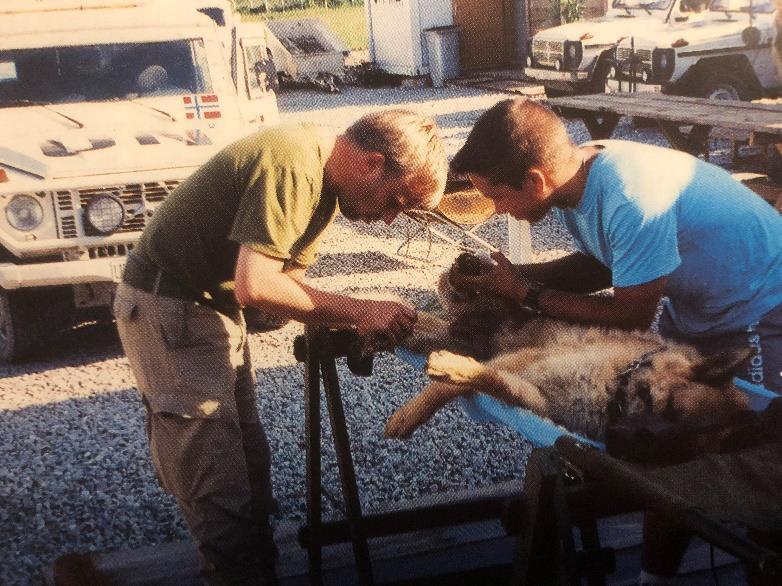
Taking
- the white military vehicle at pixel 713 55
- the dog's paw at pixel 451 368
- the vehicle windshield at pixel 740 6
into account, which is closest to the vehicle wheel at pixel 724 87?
the white military vehicle at pixel 713 55

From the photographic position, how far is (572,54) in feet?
43.9

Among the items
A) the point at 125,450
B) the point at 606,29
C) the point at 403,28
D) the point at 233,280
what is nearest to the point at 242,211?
the point at 233,280

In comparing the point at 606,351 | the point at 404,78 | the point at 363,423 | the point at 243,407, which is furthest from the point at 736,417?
the point at 404,78

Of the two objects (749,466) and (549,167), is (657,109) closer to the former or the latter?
(549,167)

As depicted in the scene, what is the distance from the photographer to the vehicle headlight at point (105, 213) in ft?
17.6

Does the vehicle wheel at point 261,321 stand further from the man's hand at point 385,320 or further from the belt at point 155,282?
the man's hand at point 385,320

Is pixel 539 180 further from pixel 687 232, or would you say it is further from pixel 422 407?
pixel 422 407

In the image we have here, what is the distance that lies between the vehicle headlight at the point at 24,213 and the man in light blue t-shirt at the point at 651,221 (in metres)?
3.59

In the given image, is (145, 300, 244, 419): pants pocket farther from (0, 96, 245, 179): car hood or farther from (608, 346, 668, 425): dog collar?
(0, 96, 245, 179): car hood

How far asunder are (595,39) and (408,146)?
11530 mm

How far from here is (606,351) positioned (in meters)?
2.42

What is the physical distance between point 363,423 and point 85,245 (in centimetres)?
213

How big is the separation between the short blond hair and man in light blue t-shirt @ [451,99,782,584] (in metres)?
0.12

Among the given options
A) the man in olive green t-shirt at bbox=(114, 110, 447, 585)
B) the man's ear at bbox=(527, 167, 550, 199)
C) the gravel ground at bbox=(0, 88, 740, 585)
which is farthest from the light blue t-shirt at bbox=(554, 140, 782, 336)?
the gravel ground at bbox=(0, 88, 740, 585)
